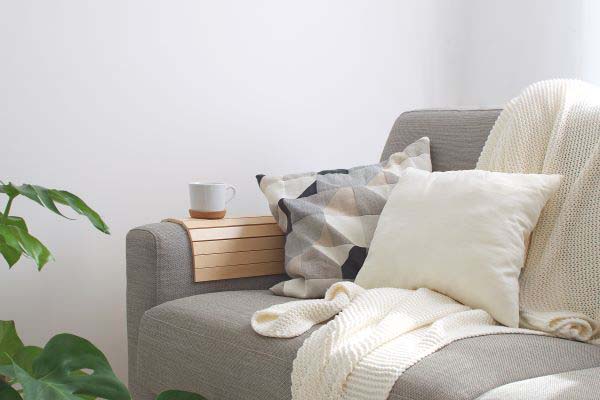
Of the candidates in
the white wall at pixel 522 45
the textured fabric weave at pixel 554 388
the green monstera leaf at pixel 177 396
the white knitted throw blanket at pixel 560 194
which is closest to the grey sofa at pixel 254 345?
the textured fabric weave at pixel 554 388

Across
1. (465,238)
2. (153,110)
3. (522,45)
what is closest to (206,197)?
(153,110)

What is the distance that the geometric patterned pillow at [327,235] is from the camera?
2.04 m

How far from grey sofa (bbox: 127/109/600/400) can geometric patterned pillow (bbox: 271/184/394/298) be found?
8cm

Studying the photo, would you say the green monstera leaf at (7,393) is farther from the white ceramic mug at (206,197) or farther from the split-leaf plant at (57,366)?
the white ceramic mug at (206,197)

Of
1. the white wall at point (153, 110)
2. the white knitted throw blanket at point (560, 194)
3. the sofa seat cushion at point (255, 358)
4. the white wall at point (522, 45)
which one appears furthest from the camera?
the white wall at point (522, 45)

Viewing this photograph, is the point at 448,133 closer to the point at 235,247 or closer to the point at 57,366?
the point at 235,247

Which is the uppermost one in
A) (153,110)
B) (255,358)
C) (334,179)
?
(153,110)

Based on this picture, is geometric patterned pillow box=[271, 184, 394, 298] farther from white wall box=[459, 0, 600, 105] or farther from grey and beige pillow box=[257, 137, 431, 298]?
white wall box=[459, 0, 600, 105]

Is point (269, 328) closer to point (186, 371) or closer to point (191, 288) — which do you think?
point (186, 371)

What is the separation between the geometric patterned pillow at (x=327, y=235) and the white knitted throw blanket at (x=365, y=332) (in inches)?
8.9

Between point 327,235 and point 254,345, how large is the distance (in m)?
0.47

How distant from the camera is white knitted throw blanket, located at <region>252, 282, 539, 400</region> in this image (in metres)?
1.46

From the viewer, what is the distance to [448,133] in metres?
2.25

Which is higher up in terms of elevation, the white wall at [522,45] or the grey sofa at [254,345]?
the white wall at [522,45]
